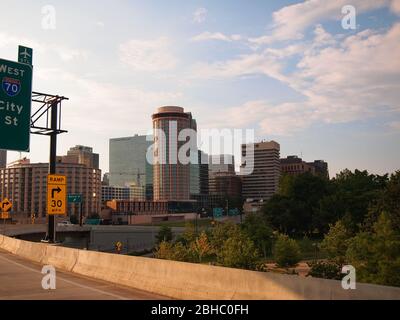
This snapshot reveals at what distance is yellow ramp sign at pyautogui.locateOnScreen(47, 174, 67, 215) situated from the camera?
23766 millimetres

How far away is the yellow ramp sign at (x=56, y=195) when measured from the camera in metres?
23.8

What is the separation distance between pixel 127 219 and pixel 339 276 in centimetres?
13129

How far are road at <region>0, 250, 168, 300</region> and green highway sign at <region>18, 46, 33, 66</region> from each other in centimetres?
994

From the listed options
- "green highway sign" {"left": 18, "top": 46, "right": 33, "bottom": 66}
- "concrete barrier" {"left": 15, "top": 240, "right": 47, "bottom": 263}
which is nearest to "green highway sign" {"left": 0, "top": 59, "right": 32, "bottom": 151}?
"green highway sign" {"left": 18, "top": 46, "right": 33, "bottom": 66}

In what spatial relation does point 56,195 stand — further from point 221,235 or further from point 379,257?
point 221,235

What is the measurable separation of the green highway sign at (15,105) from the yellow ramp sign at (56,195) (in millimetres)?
3989

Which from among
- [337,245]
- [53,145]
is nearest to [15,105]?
[53,145]

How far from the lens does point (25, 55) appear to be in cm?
2184

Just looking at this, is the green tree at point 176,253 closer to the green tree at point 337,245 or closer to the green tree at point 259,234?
the green tree at point 259,234

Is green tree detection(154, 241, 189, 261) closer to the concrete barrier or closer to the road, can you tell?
the concrete barrier

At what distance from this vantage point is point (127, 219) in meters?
167

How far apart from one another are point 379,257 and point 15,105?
27.7 metres
